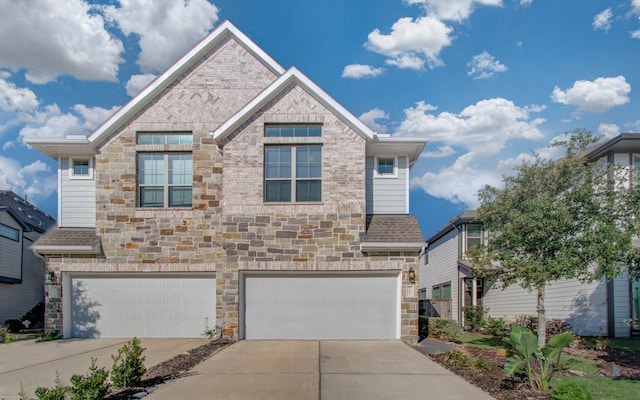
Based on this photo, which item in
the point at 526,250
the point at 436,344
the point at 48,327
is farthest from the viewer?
the point at 48,327

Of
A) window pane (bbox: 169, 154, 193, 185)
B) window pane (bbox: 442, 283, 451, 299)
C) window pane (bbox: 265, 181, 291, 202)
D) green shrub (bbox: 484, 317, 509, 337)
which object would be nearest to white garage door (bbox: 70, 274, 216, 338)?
window pane (bbox: 169, 154, 193, 185)

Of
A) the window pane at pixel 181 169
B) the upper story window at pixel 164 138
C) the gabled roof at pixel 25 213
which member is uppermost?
the upper story window at pixel 164 138

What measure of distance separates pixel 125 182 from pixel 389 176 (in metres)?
8.36

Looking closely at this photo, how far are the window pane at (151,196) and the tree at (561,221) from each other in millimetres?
9868

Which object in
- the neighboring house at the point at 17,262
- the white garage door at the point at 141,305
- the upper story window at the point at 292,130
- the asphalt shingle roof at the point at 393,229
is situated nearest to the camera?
the asphalt shingle roof at the point at 393,229

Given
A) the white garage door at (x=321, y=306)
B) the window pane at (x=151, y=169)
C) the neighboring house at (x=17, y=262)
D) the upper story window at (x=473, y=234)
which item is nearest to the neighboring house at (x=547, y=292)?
the upper story window at (x=473, y=234)

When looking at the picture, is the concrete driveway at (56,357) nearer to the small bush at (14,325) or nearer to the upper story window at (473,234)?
the small bush at (14,325)

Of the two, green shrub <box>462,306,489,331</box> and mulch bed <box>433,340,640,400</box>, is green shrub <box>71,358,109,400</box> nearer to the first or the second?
mulch bed <box>433,340,640,400</box>

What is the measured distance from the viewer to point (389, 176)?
14.8 metres

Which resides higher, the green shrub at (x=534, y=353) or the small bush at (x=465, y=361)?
the green shrub at (x=534, y=353)

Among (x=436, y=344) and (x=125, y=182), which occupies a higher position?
(x=125, y=182)

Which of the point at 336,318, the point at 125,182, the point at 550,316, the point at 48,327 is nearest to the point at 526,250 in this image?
the point at 336,318

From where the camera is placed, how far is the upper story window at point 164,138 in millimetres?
14672

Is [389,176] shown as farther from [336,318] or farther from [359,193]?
[336,318]
